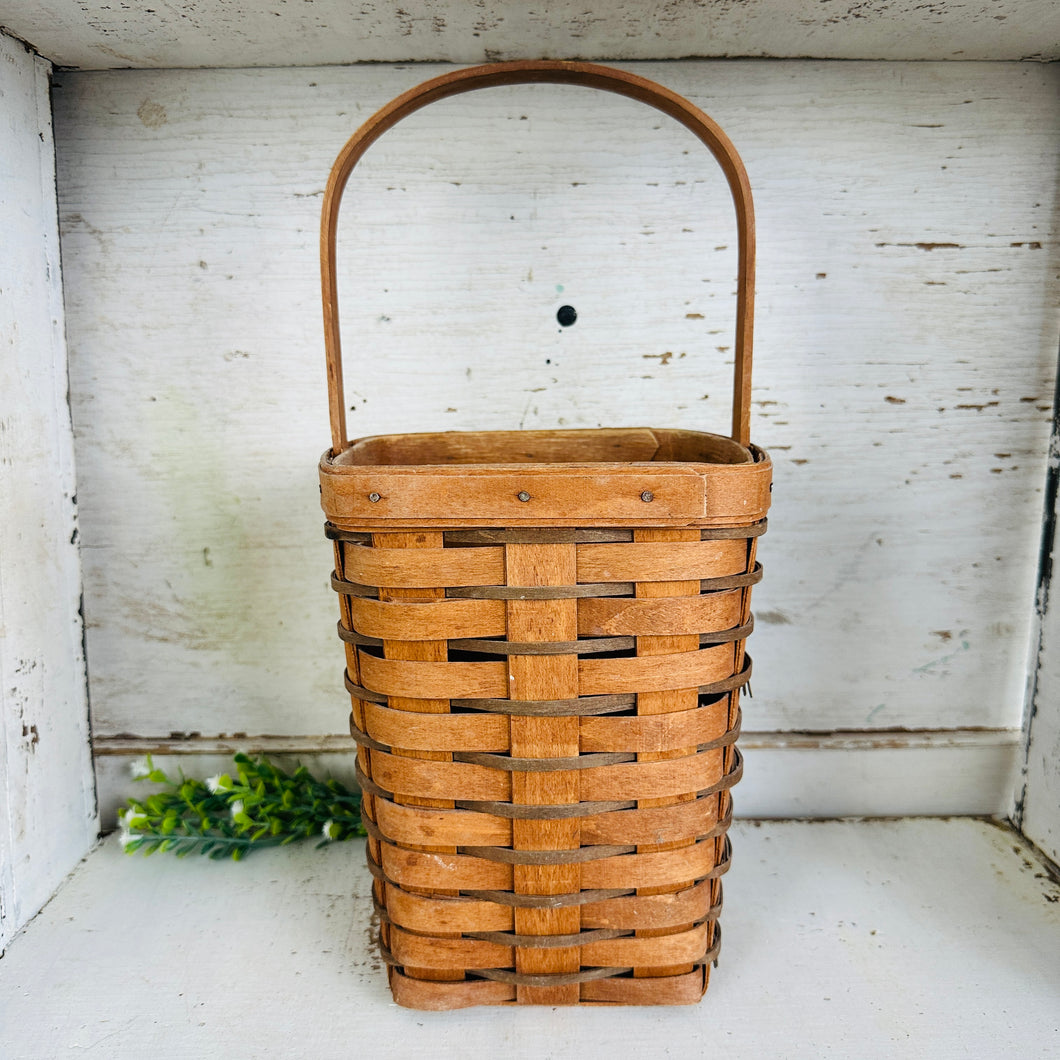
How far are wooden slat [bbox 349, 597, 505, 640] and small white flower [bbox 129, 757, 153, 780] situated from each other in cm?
53

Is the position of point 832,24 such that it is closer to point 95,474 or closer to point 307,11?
point 307,11

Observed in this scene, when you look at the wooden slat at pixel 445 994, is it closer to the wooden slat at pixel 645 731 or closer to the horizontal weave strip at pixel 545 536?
the wooden slat at pixel 645 731

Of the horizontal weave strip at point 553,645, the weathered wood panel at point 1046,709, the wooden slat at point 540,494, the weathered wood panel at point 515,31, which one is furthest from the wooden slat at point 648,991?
the weathered wood panel at point 515,31

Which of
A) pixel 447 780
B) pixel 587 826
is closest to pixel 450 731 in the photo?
pixel 447 780

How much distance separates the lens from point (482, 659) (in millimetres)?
721

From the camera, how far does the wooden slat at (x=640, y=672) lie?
2.30 feet

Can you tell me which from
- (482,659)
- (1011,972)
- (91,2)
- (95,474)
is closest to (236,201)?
(91,2)

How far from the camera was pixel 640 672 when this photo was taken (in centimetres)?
70

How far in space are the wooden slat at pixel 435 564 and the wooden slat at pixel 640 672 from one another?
0.34 ft

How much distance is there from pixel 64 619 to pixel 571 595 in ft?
2.25

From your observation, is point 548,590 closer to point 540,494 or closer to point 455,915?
point 540,494

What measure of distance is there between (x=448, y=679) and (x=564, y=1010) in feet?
1.12

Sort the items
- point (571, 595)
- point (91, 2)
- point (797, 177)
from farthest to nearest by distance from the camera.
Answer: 1. point (797, 177)
2. point (91, 2)
3. point (571, 595)

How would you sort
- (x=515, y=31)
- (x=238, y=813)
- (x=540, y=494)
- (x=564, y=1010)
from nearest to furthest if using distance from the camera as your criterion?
1. (x=540, y=494)
2. (x=564, y=1010)
3. (x=515, y=31)
4. (x=238, y=813)
